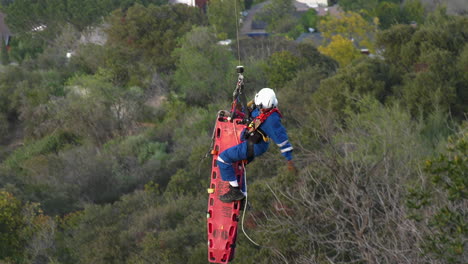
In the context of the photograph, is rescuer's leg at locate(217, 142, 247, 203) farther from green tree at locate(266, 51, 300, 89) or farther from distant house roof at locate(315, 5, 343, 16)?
distant house roof at locate(315, 5, 343, 16)

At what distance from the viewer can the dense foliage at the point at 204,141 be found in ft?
42.6

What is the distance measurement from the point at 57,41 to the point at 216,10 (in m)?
15.5

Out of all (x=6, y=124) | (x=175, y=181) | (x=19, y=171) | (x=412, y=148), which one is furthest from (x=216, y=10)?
(x=412, y=148)

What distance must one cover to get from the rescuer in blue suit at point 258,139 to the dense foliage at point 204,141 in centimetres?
213

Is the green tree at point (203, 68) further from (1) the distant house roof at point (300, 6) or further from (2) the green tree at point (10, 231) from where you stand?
(1) the distant house roof at point (300, 6)

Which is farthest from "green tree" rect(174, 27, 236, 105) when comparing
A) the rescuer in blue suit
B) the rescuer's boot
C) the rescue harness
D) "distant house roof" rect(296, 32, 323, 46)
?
the rescue harness

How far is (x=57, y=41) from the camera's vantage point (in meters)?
58.3

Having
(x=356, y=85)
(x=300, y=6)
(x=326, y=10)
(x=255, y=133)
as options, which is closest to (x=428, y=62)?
(x=356, y=85)

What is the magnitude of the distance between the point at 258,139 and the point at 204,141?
21.0 meters

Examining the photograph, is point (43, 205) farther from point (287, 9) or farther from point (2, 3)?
point (287, 9)

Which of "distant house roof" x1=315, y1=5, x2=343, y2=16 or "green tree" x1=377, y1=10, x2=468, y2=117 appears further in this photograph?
"distant house roof" x1=315, y1=5, x2=343, y2=16

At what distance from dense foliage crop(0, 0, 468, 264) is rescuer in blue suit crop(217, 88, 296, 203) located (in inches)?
83.8

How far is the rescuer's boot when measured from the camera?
10453 mm

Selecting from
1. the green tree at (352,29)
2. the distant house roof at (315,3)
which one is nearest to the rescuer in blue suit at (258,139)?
the green tree at (352,29)
